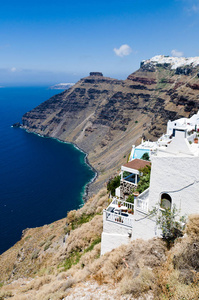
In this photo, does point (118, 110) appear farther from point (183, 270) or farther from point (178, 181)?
point (183, 270)

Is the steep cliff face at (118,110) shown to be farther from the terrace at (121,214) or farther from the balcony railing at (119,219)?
the balcony railing at (119,219)

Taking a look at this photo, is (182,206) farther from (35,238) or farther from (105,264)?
(35,238)

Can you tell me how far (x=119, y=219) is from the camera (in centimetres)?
1833

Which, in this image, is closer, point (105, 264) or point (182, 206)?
point (182, 206)

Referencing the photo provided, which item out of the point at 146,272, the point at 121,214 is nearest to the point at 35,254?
the point at 121,214

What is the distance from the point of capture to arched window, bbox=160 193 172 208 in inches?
595

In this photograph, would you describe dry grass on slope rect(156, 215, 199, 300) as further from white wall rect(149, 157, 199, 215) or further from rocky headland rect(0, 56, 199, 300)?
white wall rect(149, 157, 199, 215)

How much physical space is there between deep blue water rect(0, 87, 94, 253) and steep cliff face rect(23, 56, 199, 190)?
11.9m

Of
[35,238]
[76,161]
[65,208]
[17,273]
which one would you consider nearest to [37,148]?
[76,161]

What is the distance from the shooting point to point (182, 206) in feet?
47.6

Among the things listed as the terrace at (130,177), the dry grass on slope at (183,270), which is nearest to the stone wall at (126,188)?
the terrace at (130,177)

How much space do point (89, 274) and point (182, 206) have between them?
26.3ft

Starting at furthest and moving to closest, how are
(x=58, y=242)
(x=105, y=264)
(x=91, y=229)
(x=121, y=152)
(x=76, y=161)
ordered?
(x=76, y=161) → (x=121, y=152) → (x=58, y=242) → (x=91, y=229) → (x=105, y=264)

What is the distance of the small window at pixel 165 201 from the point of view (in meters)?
15.1
